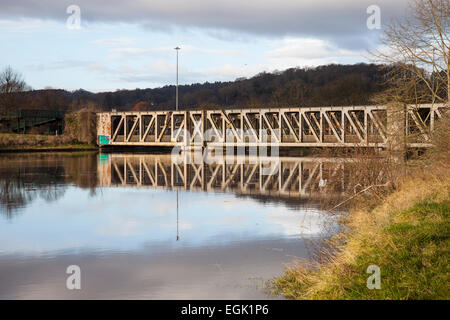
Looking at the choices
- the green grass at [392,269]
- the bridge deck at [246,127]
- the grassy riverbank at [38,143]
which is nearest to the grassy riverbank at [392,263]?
the green grass at [392,269]

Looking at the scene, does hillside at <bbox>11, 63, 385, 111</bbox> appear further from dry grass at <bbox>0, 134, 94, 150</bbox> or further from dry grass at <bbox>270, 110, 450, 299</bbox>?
dry grass at <bbox>270, 110, 450, 299</bbox>

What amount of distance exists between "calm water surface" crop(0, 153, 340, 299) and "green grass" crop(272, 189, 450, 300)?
2.68ft

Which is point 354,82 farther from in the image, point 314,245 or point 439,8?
point 314,245

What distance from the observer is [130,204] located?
20250 mm

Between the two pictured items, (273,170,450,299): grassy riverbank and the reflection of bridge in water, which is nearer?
(273,170,450,299): grassy riverbank

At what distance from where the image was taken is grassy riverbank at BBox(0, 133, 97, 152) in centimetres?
6172

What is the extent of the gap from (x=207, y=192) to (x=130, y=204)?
188 inches

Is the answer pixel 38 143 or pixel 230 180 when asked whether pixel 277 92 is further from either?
pixel 230 180

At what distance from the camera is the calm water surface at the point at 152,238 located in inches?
363

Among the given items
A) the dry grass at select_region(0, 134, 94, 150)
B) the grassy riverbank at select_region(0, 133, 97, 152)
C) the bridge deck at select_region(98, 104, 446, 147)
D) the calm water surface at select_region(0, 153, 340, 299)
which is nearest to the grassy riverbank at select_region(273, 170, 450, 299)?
the calm water surface at select_region(0, 153, 340, 299)

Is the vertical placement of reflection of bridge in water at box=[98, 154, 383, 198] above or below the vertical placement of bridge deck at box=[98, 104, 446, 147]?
below

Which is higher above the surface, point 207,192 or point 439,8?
point 439,8
